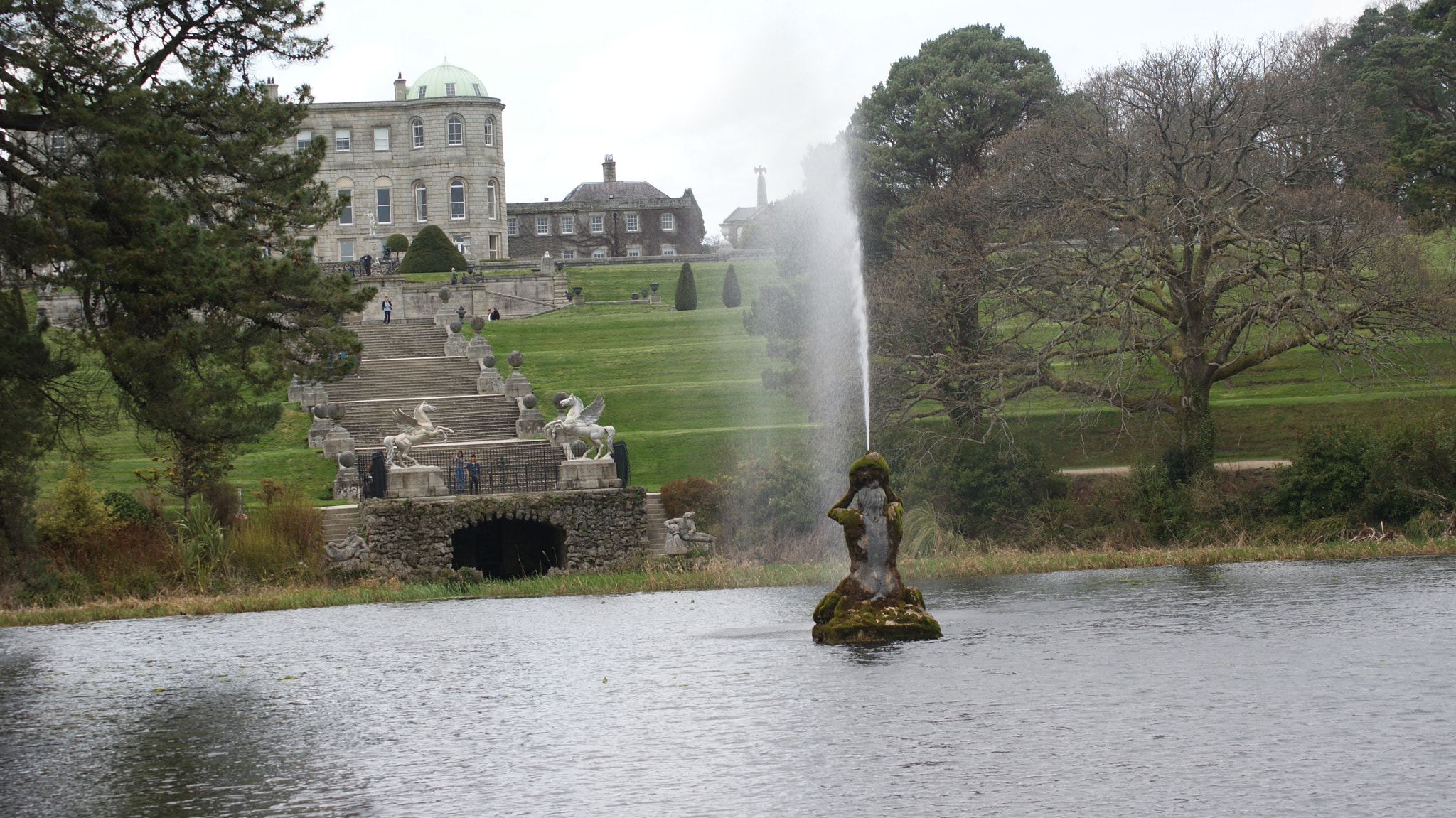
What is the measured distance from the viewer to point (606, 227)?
350 feet

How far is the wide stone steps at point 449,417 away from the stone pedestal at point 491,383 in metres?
0.39

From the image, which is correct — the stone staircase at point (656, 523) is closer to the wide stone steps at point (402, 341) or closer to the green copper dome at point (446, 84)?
the wide stone steps at point (402, 341)

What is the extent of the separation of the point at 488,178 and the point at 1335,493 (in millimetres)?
74832

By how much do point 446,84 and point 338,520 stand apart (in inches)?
2826

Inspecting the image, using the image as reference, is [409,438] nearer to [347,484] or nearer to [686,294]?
[347,484]

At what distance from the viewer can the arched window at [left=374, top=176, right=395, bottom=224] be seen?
315 feet

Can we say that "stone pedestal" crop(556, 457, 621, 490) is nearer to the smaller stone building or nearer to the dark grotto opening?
the dark grotto opening

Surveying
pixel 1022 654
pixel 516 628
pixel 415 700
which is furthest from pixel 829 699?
pixel 516 628

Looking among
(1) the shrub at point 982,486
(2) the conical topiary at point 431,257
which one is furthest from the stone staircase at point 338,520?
(2) the conical topiary at point 431,257

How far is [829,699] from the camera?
14469 millimetres

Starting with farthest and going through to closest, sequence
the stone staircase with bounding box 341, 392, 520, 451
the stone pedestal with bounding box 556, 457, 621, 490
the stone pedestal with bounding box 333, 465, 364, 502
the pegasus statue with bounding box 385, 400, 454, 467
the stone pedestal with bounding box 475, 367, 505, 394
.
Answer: the stone pedestal with bounding box 475, 367, 505, 394, the stone staircase with bounding box 341, 392, 520, 451, the stone pedestal with bounding box 333, 465, 364, 502, the pegasus statue with bounding box 385, 400, 454, 467, the stone pedestal with bounding box 556, 457, 621, 490

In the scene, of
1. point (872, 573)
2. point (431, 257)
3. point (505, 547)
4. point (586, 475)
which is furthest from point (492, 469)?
point (431, 257)

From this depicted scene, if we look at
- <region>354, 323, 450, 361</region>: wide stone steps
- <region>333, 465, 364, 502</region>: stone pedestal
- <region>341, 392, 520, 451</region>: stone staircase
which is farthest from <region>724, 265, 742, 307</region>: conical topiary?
<region>333, 465, 364, 502</region>: stone pedestal

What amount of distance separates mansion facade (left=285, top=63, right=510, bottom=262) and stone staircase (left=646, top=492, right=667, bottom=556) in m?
63.0
